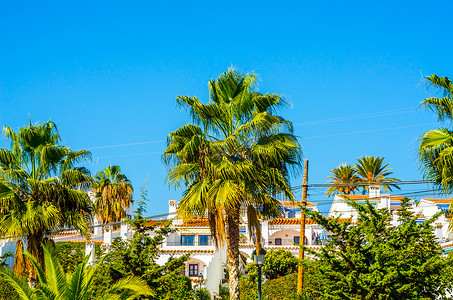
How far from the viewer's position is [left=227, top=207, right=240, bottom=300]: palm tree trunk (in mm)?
16328

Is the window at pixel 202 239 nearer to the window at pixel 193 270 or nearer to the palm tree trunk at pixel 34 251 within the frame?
the window at pixel 193 270

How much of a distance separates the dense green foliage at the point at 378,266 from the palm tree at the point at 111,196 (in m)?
33.2

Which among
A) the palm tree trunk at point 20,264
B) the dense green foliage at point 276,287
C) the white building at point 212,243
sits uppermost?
the white building at point 212,243

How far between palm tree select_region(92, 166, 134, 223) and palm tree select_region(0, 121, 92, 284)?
2660 centimetres

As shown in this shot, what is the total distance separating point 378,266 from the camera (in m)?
13.0

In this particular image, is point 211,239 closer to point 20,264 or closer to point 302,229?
point 302,229

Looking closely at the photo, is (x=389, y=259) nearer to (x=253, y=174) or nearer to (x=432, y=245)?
(x=432, y=245)

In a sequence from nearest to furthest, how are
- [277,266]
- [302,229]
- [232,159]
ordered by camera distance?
[232,159] < [302,229] < [277,266]

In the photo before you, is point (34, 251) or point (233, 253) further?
point (34, 251)

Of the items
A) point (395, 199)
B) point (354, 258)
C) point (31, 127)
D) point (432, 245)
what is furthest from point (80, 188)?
point (395, 199)

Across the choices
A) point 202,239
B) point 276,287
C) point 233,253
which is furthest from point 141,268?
point 202,239

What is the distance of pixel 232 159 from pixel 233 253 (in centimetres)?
286

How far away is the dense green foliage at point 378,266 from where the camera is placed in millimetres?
13055

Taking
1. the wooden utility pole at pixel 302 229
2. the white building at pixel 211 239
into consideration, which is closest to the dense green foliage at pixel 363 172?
the white building at pixel 211 239
